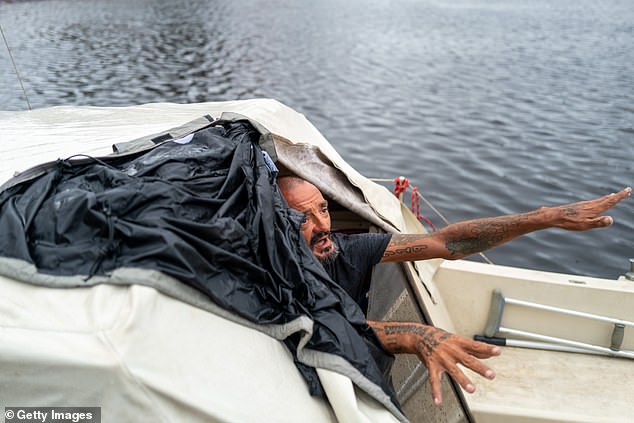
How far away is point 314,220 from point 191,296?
4.70 ft

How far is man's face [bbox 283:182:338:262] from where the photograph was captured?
3.29 m

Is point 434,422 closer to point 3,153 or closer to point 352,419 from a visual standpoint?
point 352,419

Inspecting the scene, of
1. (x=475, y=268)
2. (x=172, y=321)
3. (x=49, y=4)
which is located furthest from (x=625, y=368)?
(x=49, y=4)

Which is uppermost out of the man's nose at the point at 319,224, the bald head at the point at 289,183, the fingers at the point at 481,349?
the bald head at the point at 289,183

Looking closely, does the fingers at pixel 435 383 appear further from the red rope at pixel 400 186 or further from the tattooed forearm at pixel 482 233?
the red rope at pixel 400 186

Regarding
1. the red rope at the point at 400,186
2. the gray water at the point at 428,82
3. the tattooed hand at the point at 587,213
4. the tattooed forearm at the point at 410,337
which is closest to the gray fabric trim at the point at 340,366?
the tattooed forearm at the point at 410,337

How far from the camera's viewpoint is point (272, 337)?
7.11 feet

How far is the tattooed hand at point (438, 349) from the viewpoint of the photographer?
2.16 metres

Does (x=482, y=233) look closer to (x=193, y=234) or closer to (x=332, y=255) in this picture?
(x=332, y=255)

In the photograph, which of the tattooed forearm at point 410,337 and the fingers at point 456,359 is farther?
the tattooed forearm at point 410,337

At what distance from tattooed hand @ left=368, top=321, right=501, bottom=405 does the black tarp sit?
201 millimetres

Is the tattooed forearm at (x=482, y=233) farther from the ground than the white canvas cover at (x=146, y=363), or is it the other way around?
the white canvas cover at (x=146, y=363)

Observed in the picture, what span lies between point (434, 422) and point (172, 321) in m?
2.15

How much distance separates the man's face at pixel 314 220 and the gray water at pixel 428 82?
5231 mm
